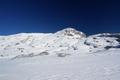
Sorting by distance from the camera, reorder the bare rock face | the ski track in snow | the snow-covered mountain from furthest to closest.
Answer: the bare rock face
the snow-covered mountain
the ski track in snow

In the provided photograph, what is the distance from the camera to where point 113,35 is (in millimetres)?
47781

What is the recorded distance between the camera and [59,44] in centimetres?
5297

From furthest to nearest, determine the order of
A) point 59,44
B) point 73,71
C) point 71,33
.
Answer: point 71,33
point 59,44
point 73,71

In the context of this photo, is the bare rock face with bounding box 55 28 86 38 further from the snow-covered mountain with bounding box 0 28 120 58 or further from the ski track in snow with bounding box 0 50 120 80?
the ski track in snow with bounding box 0 50 120 80

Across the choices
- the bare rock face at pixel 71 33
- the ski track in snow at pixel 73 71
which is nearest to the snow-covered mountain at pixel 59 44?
the bare rock face at pixel 71 33

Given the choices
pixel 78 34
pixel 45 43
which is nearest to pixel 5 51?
pixel 45 43

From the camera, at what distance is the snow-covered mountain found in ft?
141

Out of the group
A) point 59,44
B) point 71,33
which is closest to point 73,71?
point 59,44

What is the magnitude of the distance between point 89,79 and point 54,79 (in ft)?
8.43

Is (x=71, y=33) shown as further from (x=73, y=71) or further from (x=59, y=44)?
(x=73, y=71)

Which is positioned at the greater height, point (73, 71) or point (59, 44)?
point (59, 44)

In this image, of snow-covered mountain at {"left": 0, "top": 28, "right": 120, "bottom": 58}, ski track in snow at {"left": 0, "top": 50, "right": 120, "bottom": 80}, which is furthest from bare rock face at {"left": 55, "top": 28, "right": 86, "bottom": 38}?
ski track in snow at {"left": 0, "top": 50, "right": 120, "bottom": 80}

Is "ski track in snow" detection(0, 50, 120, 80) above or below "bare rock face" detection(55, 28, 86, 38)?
below

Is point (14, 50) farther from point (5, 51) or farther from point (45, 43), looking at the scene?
point (45, 43)
